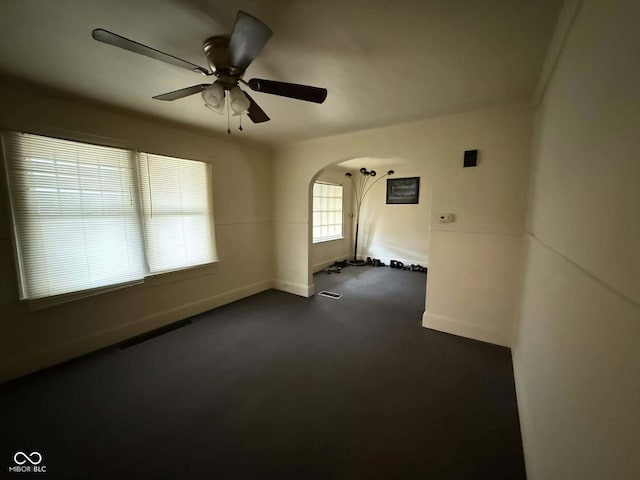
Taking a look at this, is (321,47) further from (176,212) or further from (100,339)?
(100,339)

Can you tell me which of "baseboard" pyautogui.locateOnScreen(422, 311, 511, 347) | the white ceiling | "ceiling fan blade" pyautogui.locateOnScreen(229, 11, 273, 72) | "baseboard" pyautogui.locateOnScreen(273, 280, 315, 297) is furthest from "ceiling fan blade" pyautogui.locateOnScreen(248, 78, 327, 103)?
"baseboard" pyautogui.locateOnScreen(273, 280, 315, 297)

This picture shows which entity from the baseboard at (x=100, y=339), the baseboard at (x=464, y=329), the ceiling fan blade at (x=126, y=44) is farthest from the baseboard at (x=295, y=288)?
the ceiling fan blade at (x=126, y=44)

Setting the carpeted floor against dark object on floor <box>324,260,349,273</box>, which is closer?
A: the carpeted floor

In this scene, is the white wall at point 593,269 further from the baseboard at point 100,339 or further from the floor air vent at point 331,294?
the baseboard at point 100,339

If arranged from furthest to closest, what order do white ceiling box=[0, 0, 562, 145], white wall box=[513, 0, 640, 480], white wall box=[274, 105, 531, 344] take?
1. white wall box=[274, 105, 531, 344]
2. white ceiling box=[0, 0, 562, 145]
3. white wall box=[513, 0, 640, 480]

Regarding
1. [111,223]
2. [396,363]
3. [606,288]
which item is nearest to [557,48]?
[606,288]

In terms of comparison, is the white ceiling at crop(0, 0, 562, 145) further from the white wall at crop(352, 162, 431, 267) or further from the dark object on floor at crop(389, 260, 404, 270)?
the dark object on floor at crop(389, 260, 404, 270)

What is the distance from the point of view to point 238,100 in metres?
1.67

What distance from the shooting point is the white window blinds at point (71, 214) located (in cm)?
205

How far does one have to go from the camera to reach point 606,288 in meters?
0.63

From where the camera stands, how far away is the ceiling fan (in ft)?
3.82

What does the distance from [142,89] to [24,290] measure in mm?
1950
